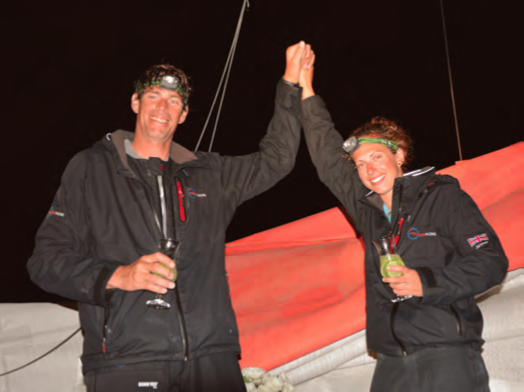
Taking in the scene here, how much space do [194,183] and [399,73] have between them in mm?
3848

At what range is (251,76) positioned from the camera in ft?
17.5

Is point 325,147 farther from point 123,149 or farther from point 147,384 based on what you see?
point 147,384

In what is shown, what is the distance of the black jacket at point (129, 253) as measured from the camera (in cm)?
180

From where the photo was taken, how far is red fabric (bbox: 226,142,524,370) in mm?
2857

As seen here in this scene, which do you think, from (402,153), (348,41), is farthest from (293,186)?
(402,153)

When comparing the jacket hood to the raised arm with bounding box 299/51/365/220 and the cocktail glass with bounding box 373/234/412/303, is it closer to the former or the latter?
the raised arm with bounding box 299/51/365/220

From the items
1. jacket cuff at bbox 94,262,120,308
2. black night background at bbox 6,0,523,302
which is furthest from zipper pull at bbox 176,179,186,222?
black night background at bbox 6,0,523,302

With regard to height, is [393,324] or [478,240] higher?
[478,240]

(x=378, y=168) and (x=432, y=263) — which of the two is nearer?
(x=432, y=263)

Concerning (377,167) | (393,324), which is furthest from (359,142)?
(393,324)

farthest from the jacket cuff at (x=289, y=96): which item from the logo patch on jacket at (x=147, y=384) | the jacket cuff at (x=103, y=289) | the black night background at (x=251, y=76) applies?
the black night background at (x=251, y=76)

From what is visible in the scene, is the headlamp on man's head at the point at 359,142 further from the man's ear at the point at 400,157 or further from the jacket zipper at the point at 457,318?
the jacket zipper at the point at 457,318

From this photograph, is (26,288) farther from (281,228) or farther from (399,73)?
(399,73)

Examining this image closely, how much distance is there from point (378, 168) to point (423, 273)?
410 mm
